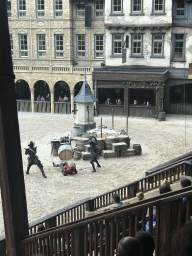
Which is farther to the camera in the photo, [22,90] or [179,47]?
[22,90]

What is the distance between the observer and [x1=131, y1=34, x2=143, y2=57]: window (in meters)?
29.7

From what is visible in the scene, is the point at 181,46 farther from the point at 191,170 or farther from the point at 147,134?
the point at 191,170

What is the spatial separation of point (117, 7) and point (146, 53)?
393 centimetres

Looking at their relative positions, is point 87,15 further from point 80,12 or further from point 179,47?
point 179,47

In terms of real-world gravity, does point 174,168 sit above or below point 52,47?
below

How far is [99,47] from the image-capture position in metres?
31.9

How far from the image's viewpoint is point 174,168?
9.45 m

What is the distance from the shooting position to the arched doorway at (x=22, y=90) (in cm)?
3397

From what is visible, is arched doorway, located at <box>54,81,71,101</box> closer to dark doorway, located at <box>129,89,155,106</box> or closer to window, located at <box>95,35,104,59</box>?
window, located at <box>95,35,104,59</box>

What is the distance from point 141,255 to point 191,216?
3.64ft

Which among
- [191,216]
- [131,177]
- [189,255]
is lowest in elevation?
[131,177]

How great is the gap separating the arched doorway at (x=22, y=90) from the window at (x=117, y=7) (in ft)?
31.9

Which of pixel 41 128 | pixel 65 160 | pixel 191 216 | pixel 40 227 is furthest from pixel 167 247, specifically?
pixel 41 128

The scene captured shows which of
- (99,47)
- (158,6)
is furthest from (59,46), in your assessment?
(158,6)
